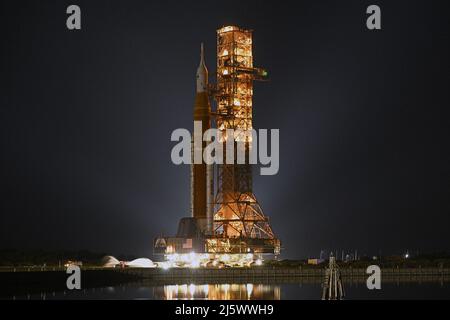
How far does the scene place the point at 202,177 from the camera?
152375 millimetres

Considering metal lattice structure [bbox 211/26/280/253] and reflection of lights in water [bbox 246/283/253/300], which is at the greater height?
metal lattice structure [bbox 211/26/280/253]

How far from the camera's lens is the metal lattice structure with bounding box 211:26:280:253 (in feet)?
510

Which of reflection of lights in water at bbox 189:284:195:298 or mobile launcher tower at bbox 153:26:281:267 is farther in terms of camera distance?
mobile launcher tower at bbox 153:26:281:267

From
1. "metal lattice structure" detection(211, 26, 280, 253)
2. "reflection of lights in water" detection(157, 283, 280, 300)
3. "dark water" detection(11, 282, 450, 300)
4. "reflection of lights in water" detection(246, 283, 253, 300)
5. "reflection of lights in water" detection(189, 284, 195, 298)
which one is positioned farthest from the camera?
"metal lattice structure" detection(211, 26, 280, 253)

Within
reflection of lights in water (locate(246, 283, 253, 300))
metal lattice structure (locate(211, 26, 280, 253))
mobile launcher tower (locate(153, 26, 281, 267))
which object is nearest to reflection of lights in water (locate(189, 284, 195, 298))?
reflection of lights in water (locate(246, 283, 253, 300))

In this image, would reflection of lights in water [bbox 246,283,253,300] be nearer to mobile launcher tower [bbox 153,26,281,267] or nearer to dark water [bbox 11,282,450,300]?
dark water [bbox 11,282,450,300]

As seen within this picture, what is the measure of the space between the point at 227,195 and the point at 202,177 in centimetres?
615

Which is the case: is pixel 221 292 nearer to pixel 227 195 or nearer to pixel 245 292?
pixel 245 292

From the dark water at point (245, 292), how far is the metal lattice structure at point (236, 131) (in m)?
34.2

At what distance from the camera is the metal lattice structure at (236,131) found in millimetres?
155375

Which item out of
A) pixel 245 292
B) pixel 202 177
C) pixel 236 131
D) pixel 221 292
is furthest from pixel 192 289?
pixel 236 131

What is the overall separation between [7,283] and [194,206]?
162 feet

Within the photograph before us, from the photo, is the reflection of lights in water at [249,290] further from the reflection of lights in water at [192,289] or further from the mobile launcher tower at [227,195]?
the mobile launcher tower at [227,195]

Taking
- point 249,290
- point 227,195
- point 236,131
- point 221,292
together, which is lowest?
point 249,290
